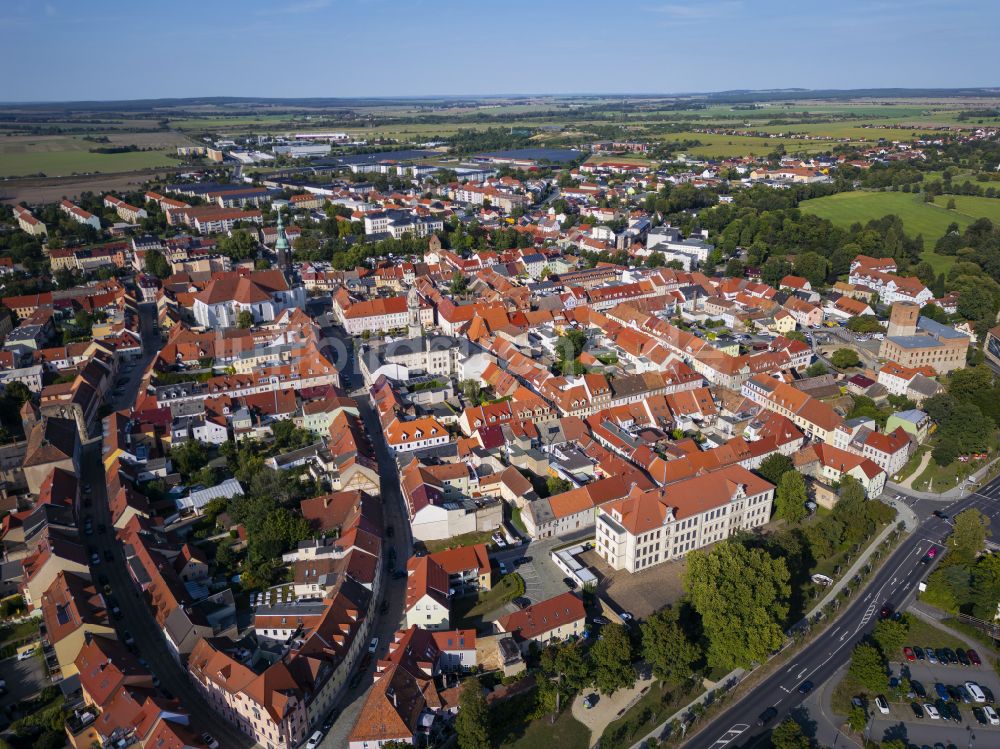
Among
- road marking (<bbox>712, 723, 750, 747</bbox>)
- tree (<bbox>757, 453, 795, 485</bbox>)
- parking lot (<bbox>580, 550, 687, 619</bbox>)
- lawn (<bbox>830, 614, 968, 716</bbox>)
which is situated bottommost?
road marking (<bbox>712, 723, 750, 747</bbox>)

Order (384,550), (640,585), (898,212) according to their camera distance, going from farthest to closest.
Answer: (898,212) → (384,550) → (640,585)

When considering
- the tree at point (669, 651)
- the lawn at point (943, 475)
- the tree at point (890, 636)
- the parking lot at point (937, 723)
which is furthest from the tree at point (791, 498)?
the tree at point (669, 651)

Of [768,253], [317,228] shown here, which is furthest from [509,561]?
[317,228]

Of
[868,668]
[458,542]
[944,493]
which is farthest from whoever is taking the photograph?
[944,493]

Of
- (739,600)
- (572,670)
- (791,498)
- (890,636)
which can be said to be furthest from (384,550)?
(890,636)

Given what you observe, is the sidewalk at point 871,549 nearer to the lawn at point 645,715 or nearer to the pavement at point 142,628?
the lawn at point 645,715

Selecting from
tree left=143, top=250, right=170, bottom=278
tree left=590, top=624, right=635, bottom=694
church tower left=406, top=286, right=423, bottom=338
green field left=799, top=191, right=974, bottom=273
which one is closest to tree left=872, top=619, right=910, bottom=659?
tree left=590, top=624, right=635, bottom=694

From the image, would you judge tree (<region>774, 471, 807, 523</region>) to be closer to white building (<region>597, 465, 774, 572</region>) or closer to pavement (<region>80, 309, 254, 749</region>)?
white building (<region>597, 465, 774, 572</region>)

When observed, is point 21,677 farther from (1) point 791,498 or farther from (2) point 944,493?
(2) point 944,493
